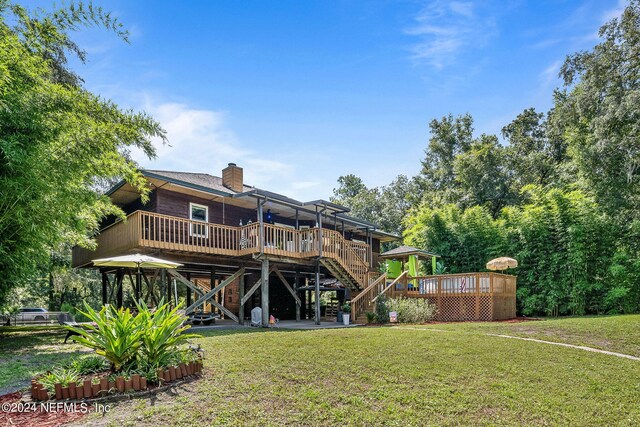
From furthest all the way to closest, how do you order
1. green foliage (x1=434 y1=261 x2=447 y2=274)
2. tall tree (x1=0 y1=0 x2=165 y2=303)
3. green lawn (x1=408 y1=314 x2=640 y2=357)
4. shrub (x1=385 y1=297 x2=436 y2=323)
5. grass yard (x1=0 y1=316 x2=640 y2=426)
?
green foliage (x1=434 y1=261 x2=447 y2=274) → shrub (x1=385 y1=297 x2=436 y2=323) → green lawn (x1=408 y1=314 x2=640 y2=357) → tall tree (x1=0 y1=0 x2=165 y2=303) → grass yard (x1=0 y1=316 x2=640 y2=426)

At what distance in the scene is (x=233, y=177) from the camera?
57.8 ft

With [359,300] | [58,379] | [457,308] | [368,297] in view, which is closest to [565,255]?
[457,308]

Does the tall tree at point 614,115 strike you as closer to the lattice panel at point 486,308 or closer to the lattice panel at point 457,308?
the lattice panel at point 486,308

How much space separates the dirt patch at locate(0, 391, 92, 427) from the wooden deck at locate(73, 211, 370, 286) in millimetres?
7754

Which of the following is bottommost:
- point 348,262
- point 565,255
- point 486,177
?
point 348,262

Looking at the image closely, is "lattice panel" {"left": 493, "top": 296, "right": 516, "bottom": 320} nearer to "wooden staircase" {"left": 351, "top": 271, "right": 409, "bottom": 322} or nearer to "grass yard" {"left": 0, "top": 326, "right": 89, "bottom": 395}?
"wooden staircase" {"left": 351, "top": 271, "right": 409, "bottom": 322}

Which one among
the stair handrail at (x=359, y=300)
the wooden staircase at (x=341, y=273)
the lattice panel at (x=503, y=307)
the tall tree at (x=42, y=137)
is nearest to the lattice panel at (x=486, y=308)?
the lattice panel at (x=503, y=307)

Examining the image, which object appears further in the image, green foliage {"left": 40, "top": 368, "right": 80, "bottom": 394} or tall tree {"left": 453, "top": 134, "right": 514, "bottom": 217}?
tall tree {"left": 453, "top": 134, "right": 514, "bottom": 217}

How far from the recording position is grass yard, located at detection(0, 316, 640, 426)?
4.29 metres

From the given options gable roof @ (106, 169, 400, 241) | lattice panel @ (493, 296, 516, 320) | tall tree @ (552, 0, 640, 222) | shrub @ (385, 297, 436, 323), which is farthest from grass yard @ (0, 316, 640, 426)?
tall tree @ (552, 0, 640, 222)

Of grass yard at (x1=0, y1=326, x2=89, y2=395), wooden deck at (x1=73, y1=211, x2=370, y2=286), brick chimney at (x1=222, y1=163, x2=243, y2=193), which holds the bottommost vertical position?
grass yard at (x1=0, y1=326, x2=89, y2=395)

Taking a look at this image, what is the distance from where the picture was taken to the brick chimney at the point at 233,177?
1759 cm

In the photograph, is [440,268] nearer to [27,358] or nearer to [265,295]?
[265,295]

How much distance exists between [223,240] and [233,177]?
4.56m
